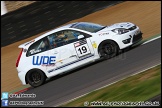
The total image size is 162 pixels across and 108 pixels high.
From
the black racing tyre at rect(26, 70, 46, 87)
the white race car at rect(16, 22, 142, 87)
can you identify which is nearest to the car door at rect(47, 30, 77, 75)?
the white race car at rect(16, 22, 142, 87)

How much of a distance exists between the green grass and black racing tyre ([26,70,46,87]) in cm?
354

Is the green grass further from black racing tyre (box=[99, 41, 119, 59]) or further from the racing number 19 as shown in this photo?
the racing number 19

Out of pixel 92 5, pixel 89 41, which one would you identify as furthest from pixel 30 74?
pixel 92 5

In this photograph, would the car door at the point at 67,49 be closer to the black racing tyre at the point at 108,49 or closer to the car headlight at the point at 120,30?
the black racing tyre at the point at 108,49

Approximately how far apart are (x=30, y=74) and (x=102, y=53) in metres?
2.40

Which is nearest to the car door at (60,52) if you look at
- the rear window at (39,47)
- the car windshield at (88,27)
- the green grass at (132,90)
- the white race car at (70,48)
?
the white race car at (70,48)

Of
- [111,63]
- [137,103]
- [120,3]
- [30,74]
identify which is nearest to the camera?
[137,103]

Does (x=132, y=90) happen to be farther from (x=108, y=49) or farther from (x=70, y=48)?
(x=70, y=48)

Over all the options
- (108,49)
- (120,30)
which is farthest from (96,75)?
(120,30)

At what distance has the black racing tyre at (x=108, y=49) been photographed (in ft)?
39.6

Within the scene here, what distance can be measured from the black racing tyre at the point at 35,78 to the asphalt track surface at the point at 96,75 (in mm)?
185

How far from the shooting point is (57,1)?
1923cm

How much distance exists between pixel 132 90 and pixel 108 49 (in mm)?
4432

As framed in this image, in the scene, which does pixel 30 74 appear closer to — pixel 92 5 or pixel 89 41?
pixel 89 41
